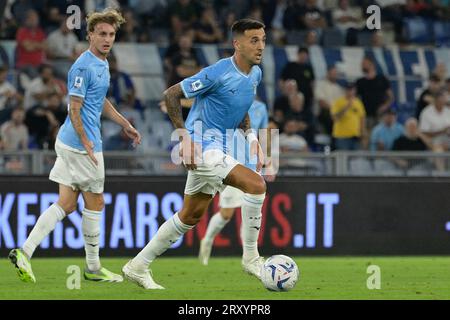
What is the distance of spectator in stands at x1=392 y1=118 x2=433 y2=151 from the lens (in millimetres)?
17062

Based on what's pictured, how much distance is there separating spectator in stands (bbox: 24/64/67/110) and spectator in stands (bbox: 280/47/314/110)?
3265 mm

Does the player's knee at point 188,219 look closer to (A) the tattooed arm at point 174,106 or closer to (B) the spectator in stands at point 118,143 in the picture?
(A) the tattooed arm at point 174,106

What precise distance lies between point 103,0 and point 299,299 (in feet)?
34.5

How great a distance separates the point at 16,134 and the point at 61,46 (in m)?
2.19

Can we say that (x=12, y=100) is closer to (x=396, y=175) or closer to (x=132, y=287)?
(x=396, y=175)

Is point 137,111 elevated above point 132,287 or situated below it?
above

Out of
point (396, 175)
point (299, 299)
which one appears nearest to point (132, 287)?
point (299, 299)

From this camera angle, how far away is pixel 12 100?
16875 millimetres

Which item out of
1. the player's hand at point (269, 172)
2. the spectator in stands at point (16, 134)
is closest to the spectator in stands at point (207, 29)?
the spectator in stands at point (16, 134)

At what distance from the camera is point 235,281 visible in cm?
1130

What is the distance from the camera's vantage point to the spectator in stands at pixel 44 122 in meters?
16.3

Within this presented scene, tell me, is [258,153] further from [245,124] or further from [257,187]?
[257,187]

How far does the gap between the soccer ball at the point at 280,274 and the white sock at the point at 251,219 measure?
0.53 metres

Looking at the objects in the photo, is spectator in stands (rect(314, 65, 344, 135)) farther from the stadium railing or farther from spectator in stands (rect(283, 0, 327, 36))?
the stadium railing
